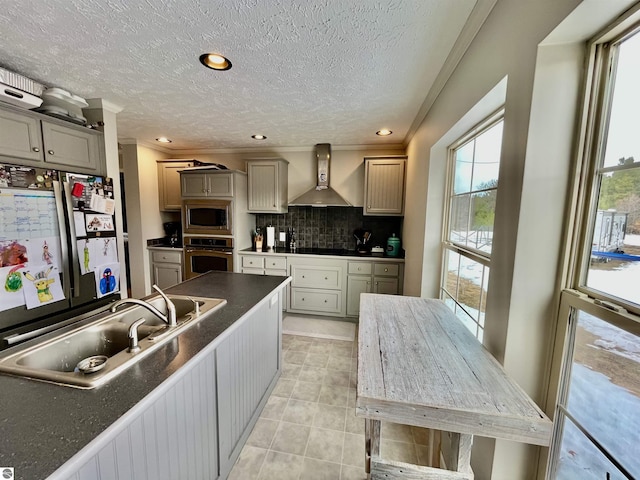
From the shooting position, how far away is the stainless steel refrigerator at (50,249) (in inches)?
64.8

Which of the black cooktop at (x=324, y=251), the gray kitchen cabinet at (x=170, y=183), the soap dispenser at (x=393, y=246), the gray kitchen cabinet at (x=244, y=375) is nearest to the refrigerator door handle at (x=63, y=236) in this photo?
the gray kitchen cabinet at (x=244, y=375)

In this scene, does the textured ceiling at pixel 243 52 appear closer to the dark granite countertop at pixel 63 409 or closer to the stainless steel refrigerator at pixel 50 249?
the stainless steel refrigerator at pixel 50 249

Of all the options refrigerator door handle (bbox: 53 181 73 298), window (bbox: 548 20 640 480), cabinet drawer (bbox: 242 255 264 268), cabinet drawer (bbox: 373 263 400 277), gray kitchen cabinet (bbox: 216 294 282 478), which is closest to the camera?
window (bbox: 548 20 640 480)

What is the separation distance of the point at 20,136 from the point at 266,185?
7.45 ft

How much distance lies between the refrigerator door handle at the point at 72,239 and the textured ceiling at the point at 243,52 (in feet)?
2.66

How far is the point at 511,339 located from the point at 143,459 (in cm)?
135

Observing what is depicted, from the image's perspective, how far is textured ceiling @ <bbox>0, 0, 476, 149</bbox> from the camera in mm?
1195

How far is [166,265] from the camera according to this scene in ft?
12.4

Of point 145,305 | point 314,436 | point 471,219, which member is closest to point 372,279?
point 471,219

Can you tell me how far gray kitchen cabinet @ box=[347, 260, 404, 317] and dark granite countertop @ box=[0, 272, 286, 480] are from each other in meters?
2.39

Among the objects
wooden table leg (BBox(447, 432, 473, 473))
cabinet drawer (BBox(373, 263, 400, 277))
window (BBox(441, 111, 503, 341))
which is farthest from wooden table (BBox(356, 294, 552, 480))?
cabinet drawer (BBox(373, 263, 400, 277))

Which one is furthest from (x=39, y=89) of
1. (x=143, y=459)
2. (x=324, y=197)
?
(x=324, y=197)

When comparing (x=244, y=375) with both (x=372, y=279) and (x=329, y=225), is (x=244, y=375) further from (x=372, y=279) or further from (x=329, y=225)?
(x=329, y=225)

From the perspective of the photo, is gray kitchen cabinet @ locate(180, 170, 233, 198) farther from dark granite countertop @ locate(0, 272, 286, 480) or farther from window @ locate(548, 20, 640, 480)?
window @ locate(548, 20, 640, 480)
